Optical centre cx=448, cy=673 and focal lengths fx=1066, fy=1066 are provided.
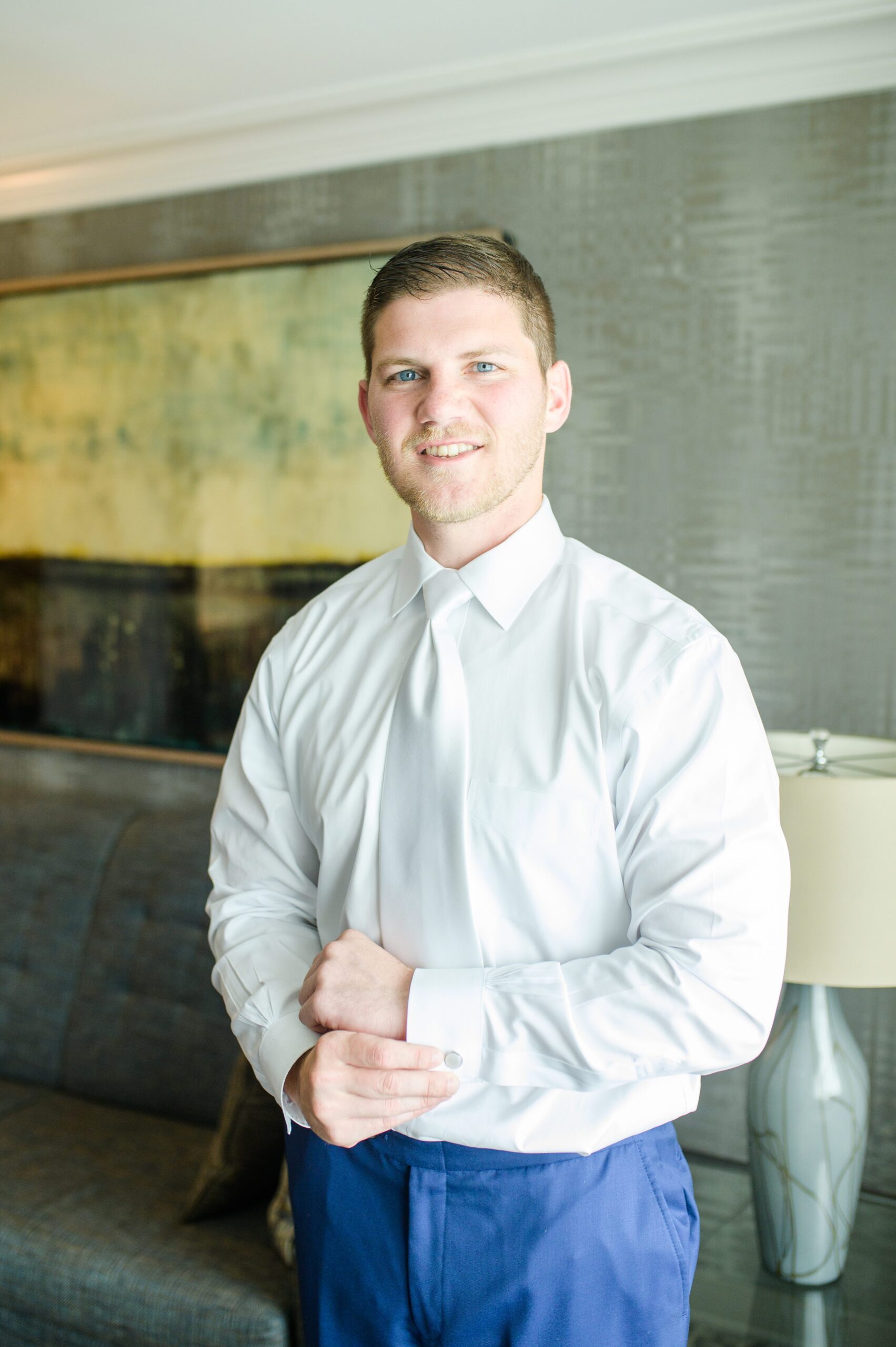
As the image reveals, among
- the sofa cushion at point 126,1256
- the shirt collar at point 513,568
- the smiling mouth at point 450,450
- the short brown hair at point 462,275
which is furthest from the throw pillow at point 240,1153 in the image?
the short brown hair at point 462,275

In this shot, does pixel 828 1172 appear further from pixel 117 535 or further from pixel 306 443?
pixel 117 535

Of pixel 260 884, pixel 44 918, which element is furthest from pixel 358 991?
pixel 44 918

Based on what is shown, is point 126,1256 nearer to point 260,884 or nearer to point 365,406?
point 260,884

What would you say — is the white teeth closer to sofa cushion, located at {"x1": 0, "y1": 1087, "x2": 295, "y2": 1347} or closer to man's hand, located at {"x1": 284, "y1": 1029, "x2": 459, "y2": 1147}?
man's hand, located at {"x1": 284, "y1": 1029, "x2": 459, "y2": 1147}

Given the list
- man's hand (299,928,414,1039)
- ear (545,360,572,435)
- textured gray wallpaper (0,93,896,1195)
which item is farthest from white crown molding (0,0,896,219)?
man's hand (299,928,414,1039)

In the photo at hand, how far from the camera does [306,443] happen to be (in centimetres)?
228

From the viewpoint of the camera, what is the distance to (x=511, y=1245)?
3.34 feet

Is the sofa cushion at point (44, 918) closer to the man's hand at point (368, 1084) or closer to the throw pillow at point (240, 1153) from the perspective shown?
the throw pillow at point (240, 1153)

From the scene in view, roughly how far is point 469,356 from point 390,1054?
69cm

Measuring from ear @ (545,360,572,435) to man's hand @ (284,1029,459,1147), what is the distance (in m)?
0.67

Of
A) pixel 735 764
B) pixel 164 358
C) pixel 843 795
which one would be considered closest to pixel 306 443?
pixel 164 358

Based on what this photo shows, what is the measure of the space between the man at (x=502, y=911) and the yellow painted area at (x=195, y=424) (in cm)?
106

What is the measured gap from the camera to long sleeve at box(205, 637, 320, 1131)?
113cm

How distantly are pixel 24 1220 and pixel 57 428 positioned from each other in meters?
1.72
